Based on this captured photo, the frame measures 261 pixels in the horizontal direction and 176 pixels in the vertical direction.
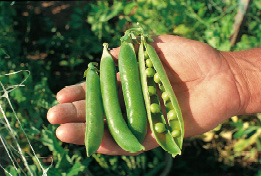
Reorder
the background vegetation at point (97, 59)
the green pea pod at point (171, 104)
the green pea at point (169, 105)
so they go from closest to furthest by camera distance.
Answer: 1. the green pea pod at point (171, 104)
2. the green pea at point (169, 105)
3. the background vegetation at point (97, 59)

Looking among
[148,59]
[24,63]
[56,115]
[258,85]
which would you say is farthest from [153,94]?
[24,63]

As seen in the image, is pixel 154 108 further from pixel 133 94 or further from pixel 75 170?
pixel 75 170

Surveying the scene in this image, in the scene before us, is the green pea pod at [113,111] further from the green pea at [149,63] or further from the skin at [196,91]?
A: the green pea at [149,63]

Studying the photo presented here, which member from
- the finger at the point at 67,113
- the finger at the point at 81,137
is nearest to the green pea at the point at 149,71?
the finger at the point at 81,137

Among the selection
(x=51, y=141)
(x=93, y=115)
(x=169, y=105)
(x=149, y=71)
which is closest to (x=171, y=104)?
(x=169, y=105)

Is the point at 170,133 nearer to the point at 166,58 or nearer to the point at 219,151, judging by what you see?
the point at 166,58
